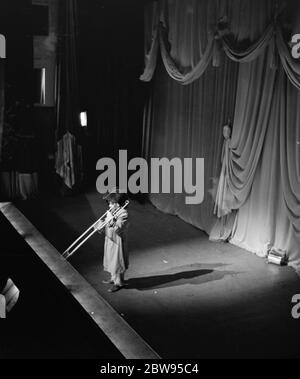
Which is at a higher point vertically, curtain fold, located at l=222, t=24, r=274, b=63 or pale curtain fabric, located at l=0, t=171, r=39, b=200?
curtain fold, located at l=222, t=24, r=274, b=63

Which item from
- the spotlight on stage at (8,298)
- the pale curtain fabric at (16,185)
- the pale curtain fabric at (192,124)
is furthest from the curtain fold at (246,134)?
the pale curtain fabric at (16,185)

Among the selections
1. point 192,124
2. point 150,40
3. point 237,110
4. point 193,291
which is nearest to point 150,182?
point 192,124

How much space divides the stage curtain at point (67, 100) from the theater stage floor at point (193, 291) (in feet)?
6.43

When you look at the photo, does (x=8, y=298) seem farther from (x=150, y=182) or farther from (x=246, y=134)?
(x=150, y=182)

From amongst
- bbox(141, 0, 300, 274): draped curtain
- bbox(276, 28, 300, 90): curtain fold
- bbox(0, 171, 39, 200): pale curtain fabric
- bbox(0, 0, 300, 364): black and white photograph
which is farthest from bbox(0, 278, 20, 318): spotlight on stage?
bbox(0, 171, 39, 200): pale curtain fabric

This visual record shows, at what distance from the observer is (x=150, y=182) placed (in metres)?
10.0

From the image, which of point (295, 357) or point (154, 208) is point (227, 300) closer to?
point (295, 357)

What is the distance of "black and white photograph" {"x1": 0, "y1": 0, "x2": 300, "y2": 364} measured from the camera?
16.6ft

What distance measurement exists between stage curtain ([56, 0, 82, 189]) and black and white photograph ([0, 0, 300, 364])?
28 millimetres

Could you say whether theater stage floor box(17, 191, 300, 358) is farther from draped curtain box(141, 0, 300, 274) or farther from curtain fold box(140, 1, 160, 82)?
curtain fold box(140, 1, 160, 82)

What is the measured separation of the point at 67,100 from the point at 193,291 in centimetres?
579

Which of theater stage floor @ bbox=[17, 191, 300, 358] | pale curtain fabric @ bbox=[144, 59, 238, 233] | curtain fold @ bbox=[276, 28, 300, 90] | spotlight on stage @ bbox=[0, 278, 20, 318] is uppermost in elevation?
curtain fold @ bbox=[276, 28, 300, 90]

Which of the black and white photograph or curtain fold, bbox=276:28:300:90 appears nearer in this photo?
the black and white photograph

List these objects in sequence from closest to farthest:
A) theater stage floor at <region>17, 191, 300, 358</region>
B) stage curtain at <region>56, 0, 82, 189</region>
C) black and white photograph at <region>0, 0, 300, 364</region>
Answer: theater stage floor at <region>17, 191, 300, 358</region> → black and white photograph at <region>0, 0, 300, 364</region> → stage curtain at <region>56, 0, 82, 189</region>
